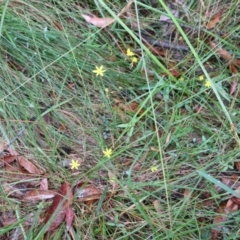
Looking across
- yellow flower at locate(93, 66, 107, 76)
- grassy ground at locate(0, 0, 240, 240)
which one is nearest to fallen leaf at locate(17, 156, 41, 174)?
grassy ground at locate(0, 0, 240, 240)

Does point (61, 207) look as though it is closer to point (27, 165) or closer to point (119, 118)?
point (27, 165)

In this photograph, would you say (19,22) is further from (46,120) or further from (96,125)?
(96,125)

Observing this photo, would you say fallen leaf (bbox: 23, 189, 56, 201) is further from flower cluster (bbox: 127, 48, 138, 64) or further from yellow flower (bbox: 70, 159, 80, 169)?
flower cluster (bbox: 127, 48, 138, 64)

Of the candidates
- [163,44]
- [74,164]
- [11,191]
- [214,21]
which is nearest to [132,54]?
[163,44]

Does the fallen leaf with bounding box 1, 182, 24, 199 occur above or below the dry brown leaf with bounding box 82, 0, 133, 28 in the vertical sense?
below

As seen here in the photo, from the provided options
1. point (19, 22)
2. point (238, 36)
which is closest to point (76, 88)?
point (19, 22)

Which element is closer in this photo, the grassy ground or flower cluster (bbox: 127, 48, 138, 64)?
the grassy ground

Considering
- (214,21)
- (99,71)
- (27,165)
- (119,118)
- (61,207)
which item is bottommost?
(61,207)
